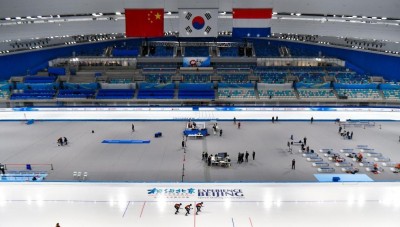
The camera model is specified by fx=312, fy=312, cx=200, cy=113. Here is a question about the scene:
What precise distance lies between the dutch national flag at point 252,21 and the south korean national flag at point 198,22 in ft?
6.74

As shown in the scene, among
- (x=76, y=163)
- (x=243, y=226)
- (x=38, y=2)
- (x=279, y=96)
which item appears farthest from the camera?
(x=279, y=96)

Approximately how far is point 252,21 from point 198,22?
13.9ft

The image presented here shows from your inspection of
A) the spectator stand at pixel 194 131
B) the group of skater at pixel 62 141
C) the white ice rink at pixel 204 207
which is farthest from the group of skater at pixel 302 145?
the group of skater at pixel 62 141

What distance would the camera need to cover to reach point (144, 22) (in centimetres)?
2297

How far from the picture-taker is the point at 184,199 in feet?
44.0

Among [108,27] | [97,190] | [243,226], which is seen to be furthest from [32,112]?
[243,226]

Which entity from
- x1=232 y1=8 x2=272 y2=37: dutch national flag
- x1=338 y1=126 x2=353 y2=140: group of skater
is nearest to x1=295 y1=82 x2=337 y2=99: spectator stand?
x1=338 y1=126 x2=353 y2=140: group of skater

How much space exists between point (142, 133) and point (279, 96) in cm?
1960

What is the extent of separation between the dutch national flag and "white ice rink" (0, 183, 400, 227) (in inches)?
524

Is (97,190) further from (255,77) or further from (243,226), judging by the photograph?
(255,77)

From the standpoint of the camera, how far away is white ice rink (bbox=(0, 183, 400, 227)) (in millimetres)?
Answer: 11641

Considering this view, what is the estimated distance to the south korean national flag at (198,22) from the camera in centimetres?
2227

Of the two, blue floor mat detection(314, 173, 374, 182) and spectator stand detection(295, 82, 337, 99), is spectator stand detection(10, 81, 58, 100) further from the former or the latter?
blue floor mat detection(314, 173, 374, 182)

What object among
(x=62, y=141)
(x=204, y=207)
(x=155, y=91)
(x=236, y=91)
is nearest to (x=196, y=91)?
(x=236, y=91)
